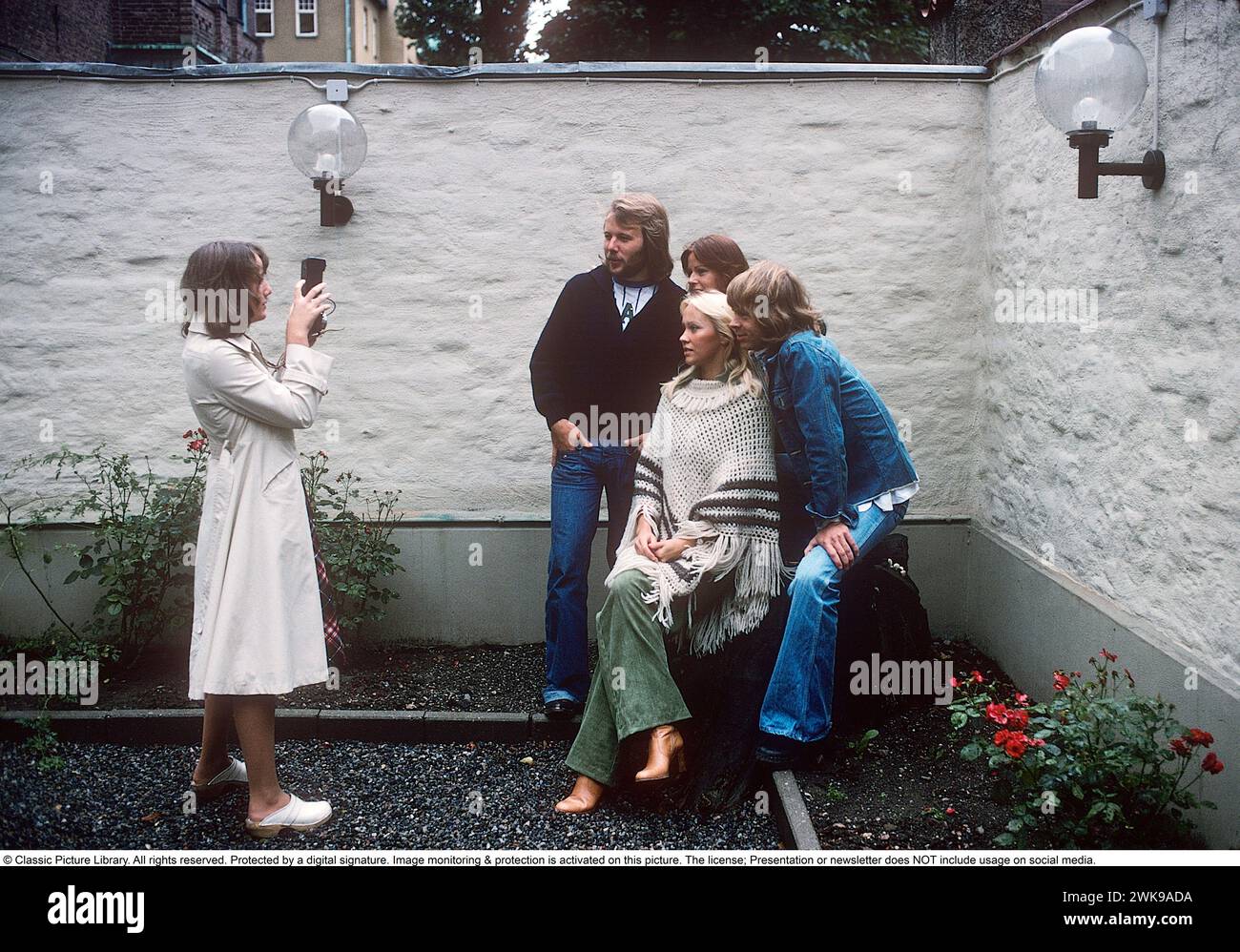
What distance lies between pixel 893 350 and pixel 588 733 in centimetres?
265

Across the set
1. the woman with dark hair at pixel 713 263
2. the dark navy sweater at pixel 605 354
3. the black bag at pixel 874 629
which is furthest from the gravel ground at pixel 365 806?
the woman with dark hair at pixel 713 263

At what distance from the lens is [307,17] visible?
27.9 meters

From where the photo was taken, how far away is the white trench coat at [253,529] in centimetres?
340

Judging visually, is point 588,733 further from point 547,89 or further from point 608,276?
point 547,89

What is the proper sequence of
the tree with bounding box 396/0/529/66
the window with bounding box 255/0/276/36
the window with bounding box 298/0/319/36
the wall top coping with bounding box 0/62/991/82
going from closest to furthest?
the wall top coping with bounding box 0/62/991/82 < the tree with bounding box 396/0/529/66 < the window with bounding box 255/0/276/36 < the window with bounding box 298/0/319/36

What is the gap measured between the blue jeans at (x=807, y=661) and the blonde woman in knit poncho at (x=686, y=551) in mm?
182

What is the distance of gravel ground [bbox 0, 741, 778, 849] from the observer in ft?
11.8

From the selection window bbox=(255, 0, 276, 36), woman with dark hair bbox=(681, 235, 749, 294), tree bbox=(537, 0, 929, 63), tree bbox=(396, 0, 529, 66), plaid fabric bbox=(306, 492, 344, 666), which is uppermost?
window bbox=(255, 0, 276, 36)

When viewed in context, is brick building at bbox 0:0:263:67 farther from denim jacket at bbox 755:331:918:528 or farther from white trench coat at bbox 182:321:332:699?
denim jacket at bbox 755:331:918:528

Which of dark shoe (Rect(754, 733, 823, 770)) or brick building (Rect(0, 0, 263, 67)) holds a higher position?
brick building (Rect(0, 0, 263, 67))

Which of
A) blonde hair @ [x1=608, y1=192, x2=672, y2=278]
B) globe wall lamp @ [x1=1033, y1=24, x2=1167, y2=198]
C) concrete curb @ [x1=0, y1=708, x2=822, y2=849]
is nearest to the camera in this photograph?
globe wall lamp @ [x1=1033, y1=24, x2=1167, y2=198]

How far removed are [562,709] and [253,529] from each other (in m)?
1.60

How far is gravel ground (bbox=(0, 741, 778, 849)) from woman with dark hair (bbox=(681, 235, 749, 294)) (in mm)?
1953

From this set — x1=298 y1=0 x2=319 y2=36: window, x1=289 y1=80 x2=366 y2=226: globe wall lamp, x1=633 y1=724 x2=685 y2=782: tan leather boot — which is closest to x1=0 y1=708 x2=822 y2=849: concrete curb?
x1=633 y1=724 x2=685 y2=782: tan leather boot
